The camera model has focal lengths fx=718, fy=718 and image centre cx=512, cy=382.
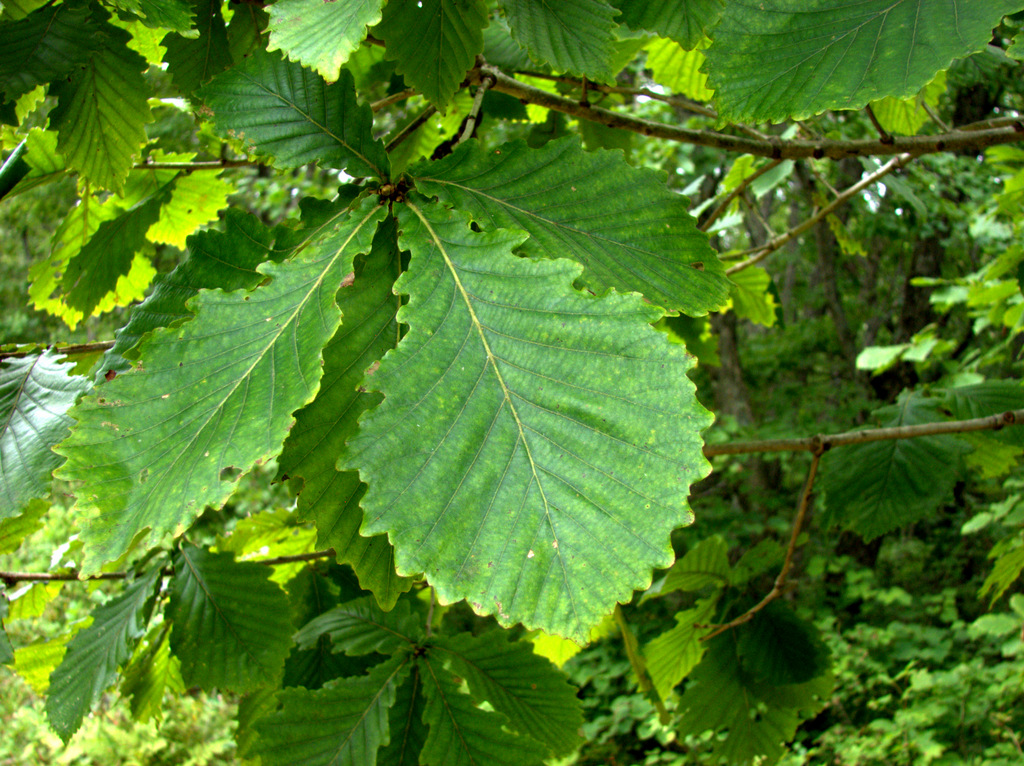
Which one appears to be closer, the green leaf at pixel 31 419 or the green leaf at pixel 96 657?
the green leaf at pixel 31 419

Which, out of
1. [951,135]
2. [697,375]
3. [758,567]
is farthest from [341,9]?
[697,375]

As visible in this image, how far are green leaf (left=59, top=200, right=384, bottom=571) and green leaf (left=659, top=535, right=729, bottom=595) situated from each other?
52.9 inches

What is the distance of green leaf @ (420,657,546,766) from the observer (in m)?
1.15

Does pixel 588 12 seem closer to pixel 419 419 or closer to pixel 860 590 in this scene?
pixel 419 419

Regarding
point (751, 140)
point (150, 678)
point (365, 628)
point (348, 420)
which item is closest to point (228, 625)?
point (365, 628)

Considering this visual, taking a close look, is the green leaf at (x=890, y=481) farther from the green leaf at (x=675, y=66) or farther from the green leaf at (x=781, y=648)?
the green leaf at (x=675, y=66)

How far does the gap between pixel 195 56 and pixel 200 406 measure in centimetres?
76

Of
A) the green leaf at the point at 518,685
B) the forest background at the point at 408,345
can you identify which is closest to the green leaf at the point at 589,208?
the forest background at the point at 408,345

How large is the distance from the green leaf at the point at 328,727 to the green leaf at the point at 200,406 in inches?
26.5

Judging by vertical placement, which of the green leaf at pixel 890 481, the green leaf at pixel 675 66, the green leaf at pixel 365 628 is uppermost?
the green leaf at pixel 675 66

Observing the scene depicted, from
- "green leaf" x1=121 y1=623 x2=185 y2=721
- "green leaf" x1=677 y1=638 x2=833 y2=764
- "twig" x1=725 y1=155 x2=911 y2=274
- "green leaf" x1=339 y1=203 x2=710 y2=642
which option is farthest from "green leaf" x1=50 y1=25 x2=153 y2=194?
"green leaf" x1=677 y1=638 x2=833 y2=764

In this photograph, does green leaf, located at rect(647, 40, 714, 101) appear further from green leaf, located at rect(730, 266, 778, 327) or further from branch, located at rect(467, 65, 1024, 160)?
green leaf, located at rect(730, 266, 778, 327)

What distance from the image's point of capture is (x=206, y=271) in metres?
0.80

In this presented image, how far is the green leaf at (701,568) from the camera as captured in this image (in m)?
1.79
